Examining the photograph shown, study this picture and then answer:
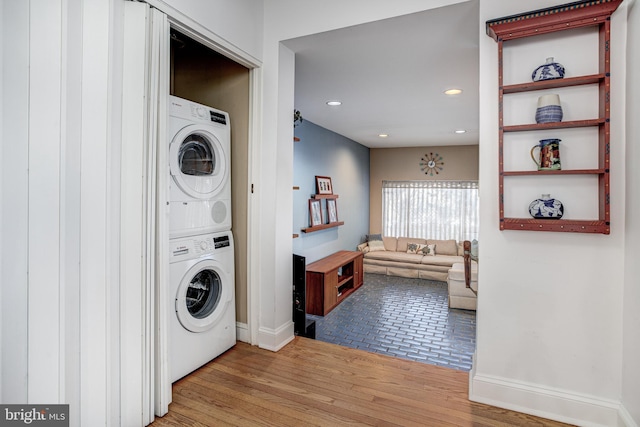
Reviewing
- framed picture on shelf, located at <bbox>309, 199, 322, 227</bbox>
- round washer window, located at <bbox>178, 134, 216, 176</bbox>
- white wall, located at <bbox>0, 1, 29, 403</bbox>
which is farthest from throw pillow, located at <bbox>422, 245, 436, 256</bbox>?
white wall, located at <bbox>0, 1, 29, 403</bbox>

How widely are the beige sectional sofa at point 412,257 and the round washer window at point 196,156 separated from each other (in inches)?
188

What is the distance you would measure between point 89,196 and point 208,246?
886 millimetres

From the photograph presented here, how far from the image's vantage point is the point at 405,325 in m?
3.90

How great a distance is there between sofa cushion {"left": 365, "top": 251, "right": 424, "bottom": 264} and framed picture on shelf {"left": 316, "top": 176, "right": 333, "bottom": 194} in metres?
1.80

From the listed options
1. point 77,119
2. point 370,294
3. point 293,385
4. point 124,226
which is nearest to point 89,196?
point 124,226

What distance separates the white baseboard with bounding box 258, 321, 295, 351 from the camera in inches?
101

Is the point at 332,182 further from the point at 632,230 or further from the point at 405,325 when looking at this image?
the point at 632,230

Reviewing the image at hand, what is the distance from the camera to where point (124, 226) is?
1.68 m

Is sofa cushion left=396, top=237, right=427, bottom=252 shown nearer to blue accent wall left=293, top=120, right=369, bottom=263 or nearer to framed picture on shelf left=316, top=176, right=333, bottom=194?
blue accent wall left=293, top=120, right=369, bottom=263

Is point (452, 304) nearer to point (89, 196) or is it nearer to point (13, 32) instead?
point (89, 196)

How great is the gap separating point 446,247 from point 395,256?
1112 mm

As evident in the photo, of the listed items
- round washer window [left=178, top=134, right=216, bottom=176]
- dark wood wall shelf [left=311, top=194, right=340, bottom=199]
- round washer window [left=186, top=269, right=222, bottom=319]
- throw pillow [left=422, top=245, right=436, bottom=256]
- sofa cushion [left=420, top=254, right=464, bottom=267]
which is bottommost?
sofa cushion [left=420, top=254, right=464, bottom=267]

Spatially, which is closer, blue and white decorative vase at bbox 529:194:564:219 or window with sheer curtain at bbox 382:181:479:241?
blue and white decorative vase at bbox 529:194:564:219

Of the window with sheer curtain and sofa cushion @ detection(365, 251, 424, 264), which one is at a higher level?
the window with sheer curtain
